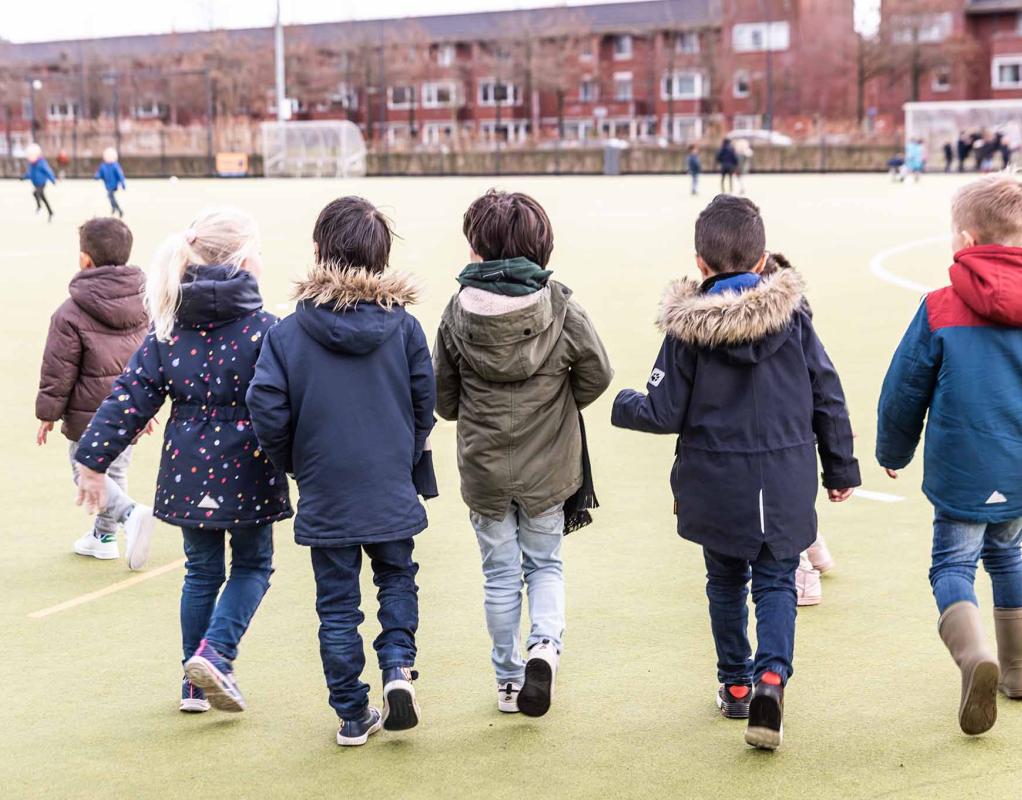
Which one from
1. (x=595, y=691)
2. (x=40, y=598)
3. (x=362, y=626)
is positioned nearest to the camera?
(x=595, y=691)

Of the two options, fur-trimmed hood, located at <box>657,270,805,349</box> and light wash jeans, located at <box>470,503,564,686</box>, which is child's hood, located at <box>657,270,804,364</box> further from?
light wash jeans, located at <box>470,503,564,686</box>

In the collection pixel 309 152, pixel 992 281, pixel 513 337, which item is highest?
pixel 309 152

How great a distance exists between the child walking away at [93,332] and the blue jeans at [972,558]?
125 inches

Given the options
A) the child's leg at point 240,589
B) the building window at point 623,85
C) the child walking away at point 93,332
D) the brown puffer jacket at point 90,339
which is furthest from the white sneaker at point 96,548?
the building window at point 623,85

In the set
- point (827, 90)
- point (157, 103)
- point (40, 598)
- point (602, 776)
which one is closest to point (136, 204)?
point (40, 598)

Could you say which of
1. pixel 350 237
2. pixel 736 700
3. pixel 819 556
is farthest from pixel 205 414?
pixel 819 556

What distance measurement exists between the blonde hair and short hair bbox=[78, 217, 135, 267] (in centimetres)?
136

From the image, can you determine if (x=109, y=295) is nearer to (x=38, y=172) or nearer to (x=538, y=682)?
(x=538, y=682)

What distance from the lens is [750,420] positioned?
4.07m

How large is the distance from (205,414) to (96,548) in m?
2.53

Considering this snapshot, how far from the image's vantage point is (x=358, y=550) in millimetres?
4199

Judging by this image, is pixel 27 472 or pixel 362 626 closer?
pixel 362 626

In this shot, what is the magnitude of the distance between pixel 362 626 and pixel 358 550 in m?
1.25

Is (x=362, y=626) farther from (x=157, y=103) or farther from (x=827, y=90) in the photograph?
(x=157, y=103)
